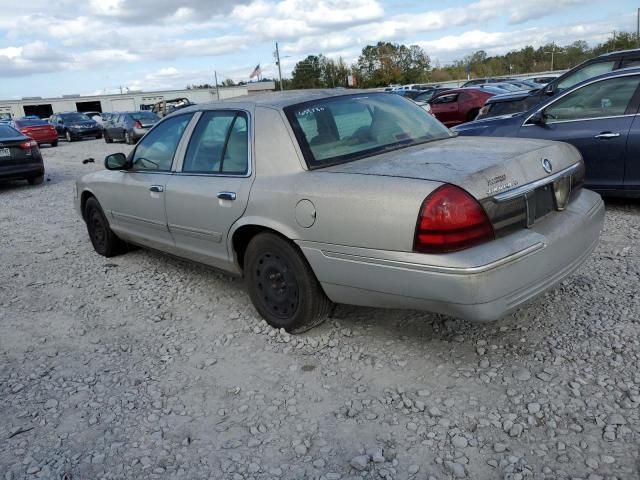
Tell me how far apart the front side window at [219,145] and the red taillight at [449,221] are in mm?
1480

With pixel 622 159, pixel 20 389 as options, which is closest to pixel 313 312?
pixel 20 389

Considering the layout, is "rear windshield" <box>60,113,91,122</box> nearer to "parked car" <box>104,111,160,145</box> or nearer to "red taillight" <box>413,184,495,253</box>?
"parked car" <box>104,111,160,145</box>

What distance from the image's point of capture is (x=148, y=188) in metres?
4.75

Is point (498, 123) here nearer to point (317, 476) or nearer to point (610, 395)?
point (610, 395)

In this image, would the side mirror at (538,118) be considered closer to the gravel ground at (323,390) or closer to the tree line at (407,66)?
the gravel ground at (323,390)

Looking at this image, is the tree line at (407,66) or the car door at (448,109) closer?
the car door at (448,109)

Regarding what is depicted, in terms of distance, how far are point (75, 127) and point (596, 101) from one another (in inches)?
1084

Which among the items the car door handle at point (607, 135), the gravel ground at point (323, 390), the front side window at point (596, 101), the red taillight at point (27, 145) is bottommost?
the gravel ground at point (323, 390)

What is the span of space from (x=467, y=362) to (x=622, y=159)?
12.1 ft

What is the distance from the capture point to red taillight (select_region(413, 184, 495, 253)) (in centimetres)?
277

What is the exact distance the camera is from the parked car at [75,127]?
28656 millimetres

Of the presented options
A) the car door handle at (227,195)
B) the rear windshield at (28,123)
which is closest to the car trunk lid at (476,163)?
the car door handle at (227,195)

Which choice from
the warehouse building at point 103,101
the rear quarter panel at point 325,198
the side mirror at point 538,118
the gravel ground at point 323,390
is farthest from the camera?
the warehouse building at point 103,101

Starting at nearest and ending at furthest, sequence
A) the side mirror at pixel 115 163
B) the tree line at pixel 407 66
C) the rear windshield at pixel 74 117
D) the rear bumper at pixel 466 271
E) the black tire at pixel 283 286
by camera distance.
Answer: the rear bumper at pixel 466 271 → the black tire at pixel 283 286 → the side mirror at pixel 115 163 → the rear windshield at pixel 74 117 → the tree line at pixel 407 66
